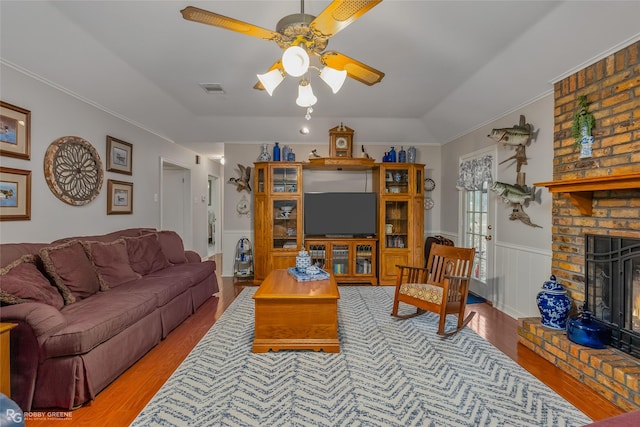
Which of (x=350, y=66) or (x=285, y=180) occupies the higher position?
(x=350, y=66)

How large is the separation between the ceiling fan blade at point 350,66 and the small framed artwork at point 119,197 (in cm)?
316

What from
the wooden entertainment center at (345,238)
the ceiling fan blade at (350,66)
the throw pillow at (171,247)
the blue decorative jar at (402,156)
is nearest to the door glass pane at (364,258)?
the wooden entertainment center at (345,238)

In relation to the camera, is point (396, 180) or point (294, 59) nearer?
point (294, 59)

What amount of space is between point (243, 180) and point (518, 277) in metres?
4.16

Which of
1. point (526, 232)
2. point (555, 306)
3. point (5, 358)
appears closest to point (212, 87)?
point (5, 358)

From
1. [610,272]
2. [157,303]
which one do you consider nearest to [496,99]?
[610,272]

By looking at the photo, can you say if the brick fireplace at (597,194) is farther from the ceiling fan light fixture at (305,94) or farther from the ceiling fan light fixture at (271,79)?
the ceiling fan light fixture at (271,79)

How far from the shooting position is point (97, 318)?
6.96ft

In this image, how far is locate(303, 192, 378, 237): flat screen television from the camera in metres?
5.18

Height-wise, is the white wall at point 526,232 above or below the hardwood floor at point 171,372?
above

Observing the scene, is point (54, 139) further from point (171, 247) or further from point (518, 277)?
point (518, 277)

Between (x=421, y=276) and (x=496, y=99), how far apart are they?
7.20ft

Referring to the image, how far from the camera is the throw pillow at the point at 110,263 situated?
116 inches

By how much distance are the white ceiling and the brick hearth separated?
2165 mm
